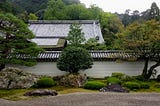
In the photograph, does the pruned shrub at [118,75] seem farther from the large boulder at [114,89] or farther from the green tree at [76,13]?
the green tree at [76,13]

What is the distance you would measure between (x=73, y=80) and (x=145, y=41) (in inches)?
241

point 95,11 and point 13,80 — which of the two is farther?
point 95,11

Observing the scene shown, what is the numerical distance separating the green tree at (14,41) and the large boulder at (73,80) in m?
2.95

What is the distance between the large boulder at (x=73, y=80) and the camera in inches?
906

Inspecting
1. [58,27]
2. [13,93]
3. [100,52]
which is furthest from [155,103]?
[58,27]

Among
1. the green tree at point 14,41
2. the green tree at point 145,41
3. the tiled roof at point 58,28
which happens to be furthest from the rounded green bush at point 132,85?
the tiled roof at point 58,28

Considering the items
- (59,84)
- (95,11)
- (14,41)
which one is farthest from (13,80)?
(95,11)

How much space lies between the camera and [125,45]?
2611 centimetres

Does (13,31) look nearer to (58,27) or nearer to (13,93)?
(13,93)

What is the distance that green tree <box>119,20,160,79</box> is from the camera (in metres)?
24.6

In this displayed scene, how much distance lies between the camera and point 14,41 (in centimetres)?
2412

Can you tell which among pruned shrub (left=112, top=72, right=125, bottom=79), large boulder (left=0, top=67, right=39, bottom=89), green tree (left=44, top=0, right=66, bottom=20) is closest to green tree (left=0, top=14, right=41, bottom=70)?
large boulder (left=0, top=67, right=39, bottom=89)

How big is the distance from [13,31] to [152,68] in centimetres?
1085

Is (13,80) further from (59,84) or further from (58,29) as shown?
(58,29)
